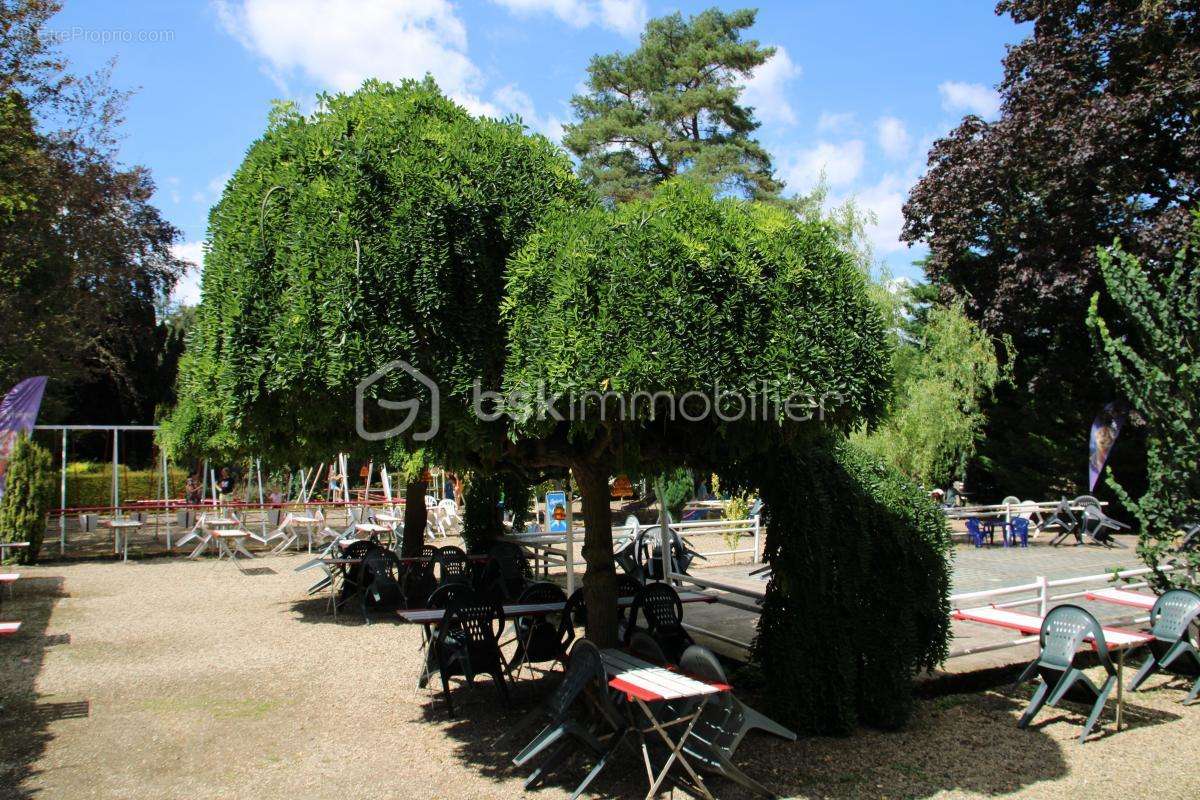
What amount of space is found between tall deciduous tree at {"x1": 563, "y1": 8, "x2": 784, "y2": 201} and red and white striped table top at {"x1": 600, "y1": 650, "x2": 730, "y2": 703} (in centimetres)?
2337

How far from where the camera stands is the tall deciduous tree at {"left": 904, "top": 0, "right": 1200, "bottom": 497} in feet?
58.6

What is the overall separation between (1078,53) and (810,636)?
19923 millimetres

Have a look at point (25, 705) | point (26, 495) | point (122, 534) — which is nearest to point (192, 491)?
point (122, 534)

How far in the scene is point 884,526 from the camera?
18.6 feet

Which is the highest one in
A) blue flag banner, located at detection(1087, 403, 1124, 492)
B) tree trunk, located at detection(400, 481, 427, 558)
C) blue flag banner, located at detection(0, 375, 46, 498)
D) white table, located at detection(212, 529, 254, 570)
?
blue flag banner, located at detection(0, 375, 46, 498)

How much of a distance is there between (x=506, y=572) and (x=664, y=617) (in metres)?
3.59

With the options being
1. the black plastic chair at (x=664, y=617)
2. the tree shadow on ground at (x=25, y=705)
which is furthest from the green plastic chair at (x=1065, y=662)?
the tree shadow on ground at (x=25, y=705)

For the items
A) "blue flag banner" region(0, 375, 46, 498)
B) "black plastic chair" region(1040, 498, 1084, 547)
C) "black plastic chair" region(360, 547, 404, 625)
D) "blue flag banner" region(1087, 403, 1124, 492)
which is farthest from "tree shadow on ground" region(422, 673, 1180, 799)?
"blue flag banner" region(1087, 403, 1124, 492)

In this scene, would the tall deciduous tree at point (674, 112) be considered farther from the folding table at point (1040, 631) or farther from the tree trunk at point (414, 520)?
the folding table at point (1040, 631)

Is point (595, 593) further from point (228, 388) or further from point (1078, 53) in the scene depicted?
Result: point (1078, 53)

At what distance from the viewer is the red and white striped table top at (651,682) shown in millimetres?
4438

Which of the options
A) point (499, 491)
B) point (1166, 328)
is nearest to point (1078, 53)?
point (1166, 328)

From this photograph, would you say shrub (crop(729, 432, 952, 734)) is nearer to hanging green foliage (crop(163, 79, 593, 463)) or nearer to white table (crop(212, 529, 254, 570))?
hanging green foliage (crop(163, 79, 593, 463))

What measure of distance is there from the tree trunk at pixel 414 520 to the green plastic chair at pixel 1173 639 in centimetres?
880
